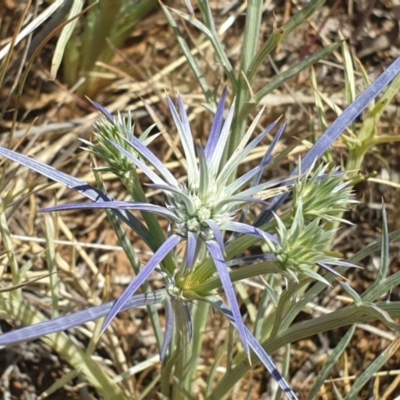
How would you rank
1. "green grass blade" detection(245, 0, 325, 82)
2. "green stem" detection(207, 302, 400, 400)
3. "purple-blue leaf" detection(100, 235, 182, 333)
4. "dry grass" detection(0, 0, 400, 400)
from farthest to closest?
"dry grass" detection(0, 0, 400, 400) < "green grass blade" detection(245, 0, 325, 82) < "green stem" detection(207, 302, 400, 400) < "purple-blue leaf" detection(100, 235, 182, 333)

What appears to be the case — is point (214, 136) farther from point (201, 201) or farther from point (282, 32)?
point (282, 32)

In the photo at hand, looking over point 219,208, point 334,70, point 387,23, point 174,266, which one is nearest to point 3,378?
point 174,266

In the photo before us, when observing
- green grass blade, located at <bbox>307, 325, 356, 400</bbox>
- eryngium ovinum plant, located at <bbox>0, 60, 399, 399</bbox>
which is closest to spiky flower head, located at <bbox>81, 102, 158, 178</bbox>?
eryngium ovinum plant, located at <bbox>0, 60, 399, 399</bbox>

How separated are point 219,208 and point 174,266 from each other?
0.13m

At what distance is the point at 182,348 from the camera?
0.86 meters

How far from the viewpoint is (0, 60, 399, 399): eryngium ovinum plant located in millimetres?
602

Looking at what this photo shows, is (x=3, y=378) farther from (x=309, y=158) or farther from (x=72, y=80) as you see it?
(x=309, y=158)

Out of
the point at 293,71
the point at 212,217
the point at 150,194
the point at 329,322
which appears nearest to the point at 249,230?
the point at 212,217

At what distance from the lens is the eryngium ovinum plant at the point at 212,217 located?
60cm

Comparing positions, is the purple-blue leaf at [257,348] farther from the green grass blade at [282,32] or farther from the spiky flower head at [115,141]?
Answer: the green grass blade at [282,32]

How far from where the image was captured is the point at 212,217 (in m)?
0.65

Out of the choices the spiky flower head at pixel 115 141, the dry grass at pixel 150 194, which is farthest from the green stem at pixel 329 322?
the dry grass at pixel 150 194

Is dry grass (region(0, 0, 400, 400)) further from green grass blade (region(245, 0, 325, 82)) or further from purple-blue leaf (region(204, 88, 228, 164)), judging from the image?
purple-blue leaf (region(204, 88, 228, 164))

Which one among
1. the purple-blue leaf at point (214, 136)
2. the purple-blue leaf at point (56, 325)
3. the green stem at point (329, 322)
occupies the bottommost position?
the green stem at point (329, 322)
